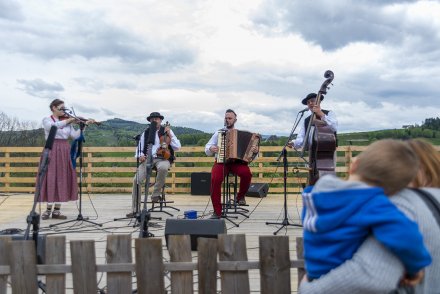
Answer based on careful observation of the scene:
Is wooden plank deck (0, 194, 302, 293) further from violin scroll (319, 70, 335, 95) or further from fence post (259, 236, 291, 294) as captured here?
violin scroll (319, 70, 335, 95)

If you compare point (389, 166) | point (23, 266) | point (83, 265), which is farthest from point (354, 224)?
point (23, 266)

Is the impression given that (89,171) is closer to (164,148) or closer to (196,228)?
(164,148)

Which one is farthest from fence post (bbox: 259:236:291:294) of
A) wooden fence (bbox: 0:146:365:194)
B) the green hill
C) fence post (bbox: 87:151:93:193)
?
fence post (bbox: 87:151:93:193)

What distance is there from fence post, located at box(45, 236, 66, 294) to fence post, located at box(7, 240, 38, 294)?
0.22ft

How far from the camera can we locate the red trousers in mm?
Result: 6609

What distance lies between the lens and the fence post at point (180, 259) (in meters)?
2.43

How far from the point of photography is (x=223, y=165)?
6.66 m

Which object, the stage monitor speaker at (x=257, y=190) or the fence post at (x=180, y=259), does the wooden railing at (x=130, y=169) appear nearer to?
the stage monitor speaker at (x=257, y=190)

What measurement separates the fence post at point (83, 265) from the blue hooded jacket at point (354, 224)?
1.37 m

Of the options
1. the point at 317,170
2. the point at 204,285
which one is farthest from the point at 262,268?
the point at 317,170

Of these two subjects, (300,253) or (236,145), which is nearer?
(300,253)

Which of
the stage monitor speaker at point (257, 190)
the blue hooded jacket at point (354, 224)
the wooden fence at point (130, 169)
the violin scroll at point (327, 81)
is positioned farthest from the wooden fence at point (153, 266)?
the wooden fence at point (130, 169)

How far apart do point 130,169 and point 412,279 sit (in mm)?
9301

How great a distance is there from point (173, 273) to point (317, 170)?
3060 millimetres
